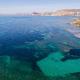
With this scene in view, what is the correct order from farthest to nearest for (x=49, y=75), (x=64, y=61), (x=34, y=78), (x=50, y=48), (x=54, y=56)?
(x=50, y=48), (x=54, y=56), (x=64, y=61), (x=49, y=75), (x=34, y=78)

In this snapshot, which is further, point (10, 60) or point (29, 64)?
point (10, 60)

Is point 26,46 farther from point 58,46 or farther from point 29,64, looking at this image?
point 29,64

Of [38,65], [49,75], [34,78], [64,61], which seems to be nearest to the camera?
[34,78]

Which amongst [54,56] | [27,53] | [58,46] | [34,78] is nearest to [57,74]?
[34,78]

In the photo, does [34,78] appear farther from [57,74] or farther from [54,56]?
[54,56]

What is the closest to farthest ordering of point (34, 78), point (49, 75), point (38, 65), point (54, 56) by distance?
point (34, 78) → point (49, 75) → point (38, 65) → point (54, 56)

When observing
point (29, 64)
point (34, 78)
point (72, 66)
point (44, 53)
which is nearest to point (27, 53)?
point (44, 53)

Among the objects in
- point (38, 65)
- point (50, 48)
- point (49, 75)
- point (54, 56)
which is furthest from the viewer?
point (50, 48)

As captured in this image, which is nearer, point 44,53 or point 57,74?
point 57,74
